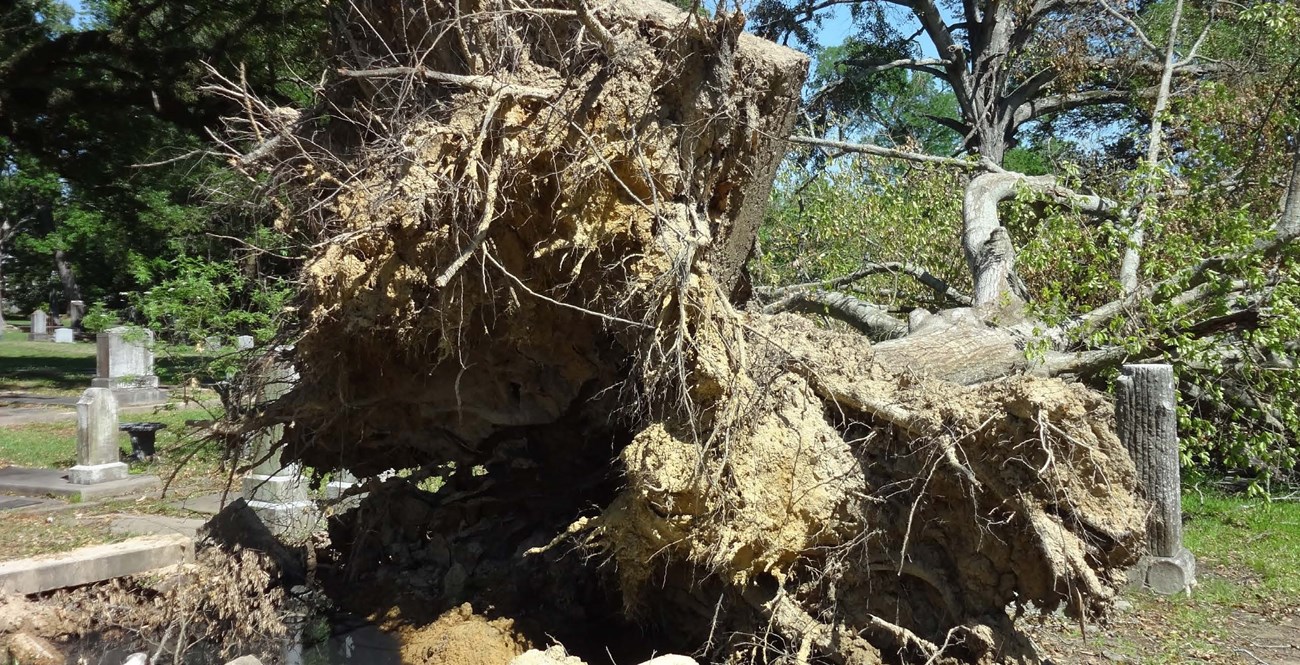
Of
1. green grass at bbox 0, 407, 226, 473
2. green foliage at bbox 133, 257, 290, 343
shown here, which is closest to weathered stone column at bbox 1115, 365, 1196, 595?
green foliage at bbox 133, 257, 290, 343

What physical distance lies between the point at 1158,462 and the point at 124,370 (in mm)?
19006

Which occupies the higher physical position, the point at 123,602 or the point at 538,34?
the point at 538,34

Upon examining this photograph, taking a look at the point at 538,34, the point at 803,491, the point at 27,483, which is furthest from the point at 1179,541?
the point at 27,483

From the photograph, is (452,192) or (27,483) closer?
(452,192)

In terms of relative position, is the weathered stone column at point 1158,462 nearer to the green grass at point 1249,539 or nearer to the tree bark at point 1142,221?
the green grass at point 1249,539

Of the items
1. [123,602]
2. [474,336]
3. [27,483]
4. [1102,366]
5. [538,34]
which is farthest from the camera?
[27,483]

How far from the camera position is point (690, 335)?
5.02m

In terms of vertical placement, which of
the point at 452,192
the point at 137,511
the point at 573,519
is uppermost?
the point at 452,192

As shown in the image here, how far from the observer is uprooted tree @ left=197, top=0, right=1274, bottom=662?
191 inches

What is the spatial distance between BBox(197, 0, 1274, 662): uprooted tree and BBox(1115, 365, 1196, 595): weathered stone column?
198 cm

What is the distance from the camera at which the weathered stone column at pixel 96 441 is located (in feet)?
33.6

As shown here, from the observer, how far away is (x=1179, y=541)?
6785mm

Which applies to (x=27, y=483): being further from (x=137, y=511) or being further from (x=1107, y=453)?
(x=1107, y=453)

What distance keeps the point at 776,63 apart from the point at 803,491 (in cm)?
240
